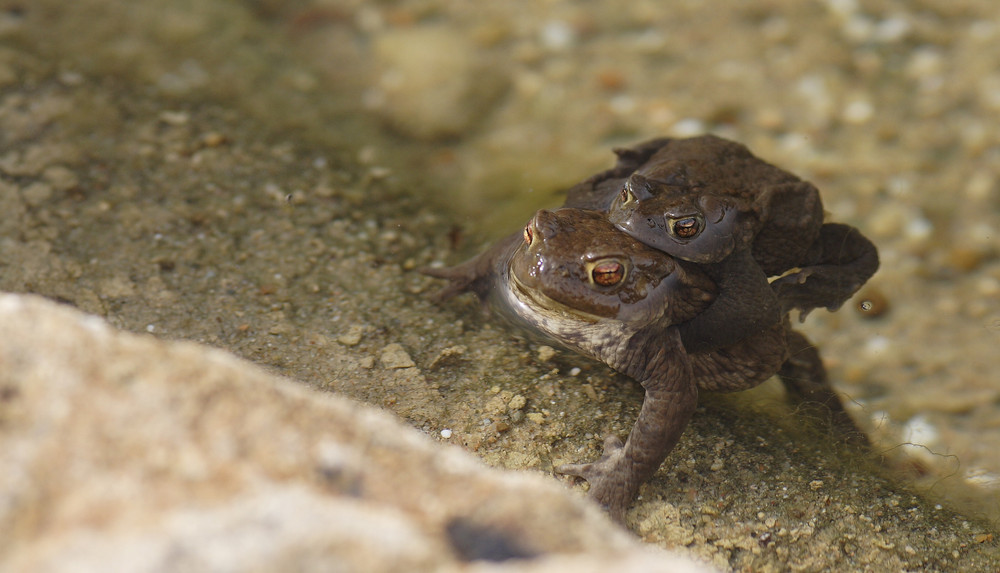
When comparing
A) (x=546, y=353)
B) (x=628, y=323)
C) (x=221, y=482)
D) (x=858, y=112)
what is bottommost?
(x=546, y=353)

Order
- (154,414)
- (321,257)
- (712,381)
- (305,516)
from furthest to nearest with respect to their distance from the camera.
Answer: (321,257)
(712,381)
(154,414)
(305,516)

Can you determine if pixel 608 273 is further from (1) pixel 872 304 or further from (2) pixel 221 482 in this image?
(1) pixel 872 304

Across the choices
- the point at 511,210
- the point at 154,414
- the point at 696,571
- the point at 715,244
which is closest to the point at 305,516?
the point at 154,414

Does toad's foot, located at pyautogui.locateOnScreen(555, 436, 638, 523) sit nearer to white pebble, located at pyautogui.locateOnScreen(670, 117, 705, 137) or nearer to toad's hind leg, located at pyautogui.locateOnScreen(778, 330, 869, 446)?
toad's hind leg, located at pyautogui.locateOnScreen(778, 330, 869, 446)

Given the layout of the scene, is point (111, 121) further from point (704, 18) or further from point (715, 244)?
point (704, 18)

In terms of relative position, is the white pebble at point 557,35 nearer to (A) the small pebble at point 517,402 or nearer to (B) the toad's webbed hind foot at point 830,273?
(B) the toad's webbed hind foot at point 830,273

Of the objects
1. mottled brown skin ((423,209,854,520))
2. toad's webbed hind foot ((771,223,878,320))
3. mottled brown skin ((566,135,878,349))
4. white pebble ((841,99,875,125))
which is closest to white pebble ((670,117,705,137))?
white pebble ((841,99,875,125))

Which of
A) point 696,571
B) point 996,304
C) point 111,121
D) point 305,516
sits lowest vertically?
point 996,304

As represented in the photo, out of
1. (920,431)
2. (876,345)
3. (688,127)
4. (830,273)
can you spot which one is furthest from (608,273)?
(688,127)
